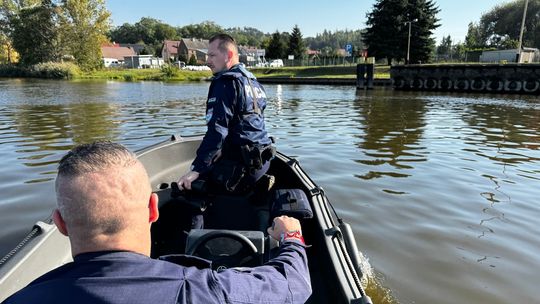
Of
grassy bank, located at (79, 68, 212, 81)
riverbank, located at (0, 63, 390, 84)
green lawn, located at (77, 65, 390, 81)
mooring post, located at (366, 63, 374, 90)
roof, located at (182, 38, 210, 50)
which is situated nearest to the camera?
mooring post, located at (366, 63, 374, 90)

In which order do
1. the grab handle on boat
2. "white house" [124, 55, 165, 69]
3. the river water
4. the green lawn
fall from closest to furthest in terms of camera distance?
the grab handle on boat → the river water → the green lawn → "white house" [124, 55, 165, 69]

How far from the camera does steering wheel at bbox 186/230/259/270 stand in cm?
249

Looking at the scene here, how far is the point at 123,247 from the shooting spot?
51.5 inches

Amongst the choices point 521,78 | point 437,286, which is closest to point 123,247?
point 437,286

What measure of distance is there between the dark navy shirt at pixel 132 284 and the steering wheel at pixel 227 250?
0.98 meters

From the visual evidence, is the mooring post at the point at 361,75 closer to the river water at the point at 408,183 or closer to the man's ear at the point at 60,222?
the river water at the point at 408,183

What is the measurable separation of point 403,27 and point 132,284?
162ft

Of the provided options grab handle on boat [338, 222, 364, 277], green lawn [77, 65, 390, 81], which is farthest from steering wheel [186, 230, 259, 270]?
green lawn [77, 65, 390, 81]

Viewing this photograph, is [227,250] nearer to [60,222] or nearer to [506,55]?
[60,222]

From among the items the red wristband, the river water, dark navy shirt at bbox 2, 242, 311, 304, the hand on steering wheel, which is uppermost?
dark navy shirt at bbox 2, 242, 311, 304

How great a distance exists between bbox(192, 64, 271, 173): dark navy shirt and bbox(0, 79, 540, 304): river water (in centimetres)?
196

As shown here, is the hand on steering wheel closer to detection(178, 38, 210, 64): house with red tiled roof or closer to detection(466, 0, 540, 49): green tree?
detection(466, 0, 540, 49): green tree

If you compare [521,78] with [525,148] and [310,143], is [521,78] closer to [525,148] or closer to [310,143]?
[525,148]

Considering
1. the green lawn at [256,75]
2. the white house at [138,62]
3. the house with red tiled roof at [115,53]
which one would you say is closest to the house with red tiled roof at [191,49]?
the white house at [138,62]
